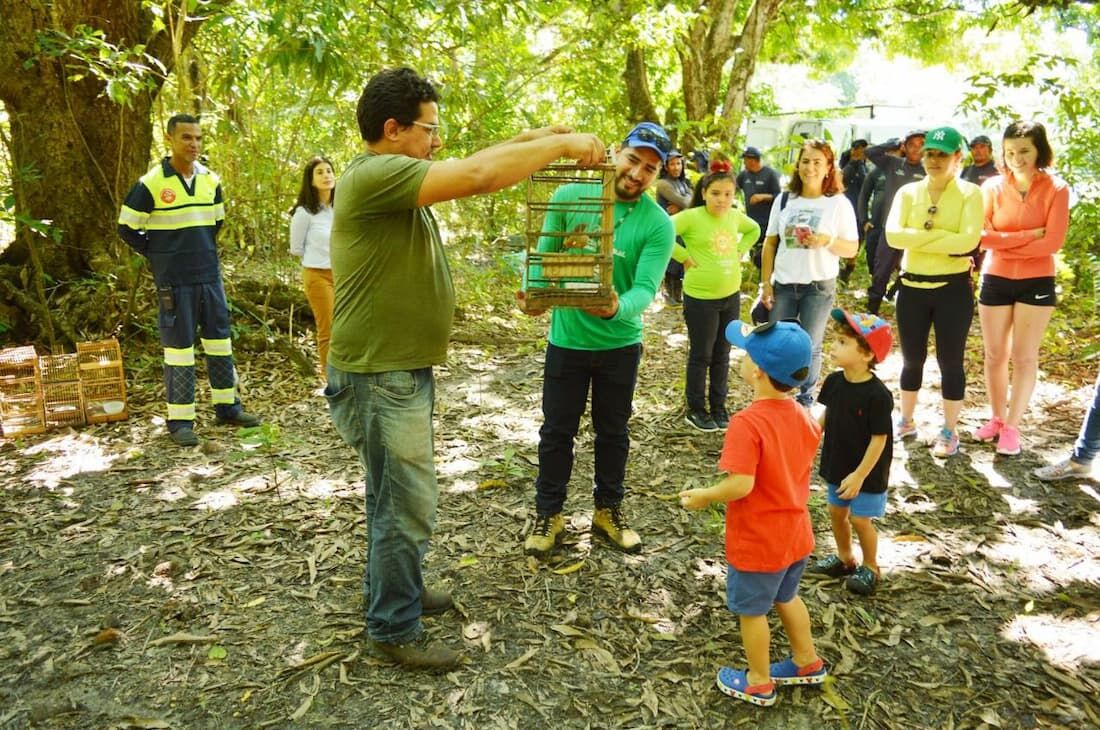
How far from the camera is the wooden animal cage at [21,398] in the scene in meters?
5.57

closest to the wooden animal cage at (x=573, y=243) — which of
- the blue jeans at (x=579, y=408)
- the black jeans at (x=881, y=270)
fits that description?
the blue jeans at (x=579, y=408)

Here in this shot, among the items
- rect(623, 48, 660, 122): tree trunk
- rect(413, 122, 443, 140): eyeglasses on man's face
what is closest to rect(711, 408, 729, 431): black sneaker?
rect(413, 122, 443, 140): eyeglasses on man's face

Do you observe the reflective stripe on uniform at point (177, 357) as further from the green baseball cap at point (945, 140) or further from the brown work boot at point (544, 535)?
the green baseball cap at point (945, 140)

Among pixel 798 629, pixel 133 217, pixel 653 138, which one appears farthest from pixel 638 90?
pixel 798 629

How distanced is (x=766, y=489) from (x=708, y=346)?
3.01 m

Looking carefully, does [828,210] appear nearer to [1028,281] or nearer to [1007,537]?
[1028,281]

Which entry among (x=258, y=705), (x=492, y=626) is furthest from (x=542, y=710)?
(x=258, y=705)

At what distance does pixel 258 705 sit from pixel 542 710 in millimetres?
1113

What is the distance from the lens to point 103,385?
19.3 ft

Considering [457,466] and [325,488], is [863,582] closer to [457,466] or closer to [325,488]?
[457,466]

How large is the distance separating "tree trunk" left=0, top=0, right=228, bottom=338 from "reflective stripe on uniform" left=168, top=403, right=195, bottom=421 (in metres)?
1.87

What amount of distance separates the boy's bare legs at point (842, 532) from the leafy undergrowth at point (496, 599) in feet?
0.62

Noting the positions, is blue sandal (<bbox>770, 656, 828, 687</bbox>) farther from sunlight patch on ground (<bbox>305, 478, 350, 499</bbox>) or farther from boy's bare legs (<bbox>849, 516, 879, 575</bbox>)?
Answer: sunlight patch on ground (<bbox>305, 478, 350, 499</bbox>)

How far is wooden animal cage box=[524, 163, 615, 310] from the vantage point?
3.19 meters
